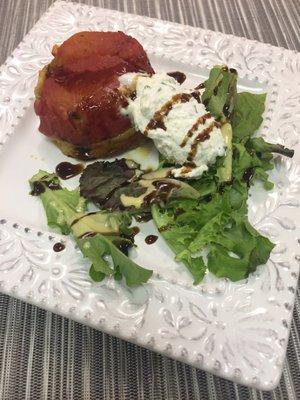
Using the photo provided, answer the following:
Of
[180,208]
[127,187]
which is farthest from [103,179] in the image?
[180,208]

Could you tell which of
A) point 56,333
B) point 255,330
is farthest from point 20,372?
point 255,330

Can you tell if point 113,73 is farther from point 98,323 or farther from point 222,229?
point 98,323

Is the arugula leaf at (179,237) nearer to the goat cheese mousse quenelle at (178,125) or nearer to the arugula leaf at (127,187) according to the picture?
the arugula leaf at (127,187)

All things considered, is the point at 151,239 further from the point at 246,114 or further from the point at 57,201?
the point at 246,114

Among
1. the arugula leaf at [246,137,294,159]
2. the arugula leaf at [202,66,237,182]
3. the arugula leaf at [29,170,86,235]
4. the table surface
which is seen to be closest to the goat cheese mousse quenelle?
the arugula leaf at [202,66,237,182]

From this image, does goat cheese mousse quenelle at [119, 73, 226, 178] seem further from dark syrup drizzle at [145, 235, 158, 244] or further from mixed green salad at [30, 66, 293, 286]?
dark syrup drizzle at [145, 235, 158, 244]

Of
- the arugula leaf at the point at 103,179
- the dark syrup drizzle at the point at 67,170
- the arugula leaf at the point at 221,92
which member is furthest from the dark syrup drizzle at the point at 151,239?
the arugula leaf at the point at 221,92

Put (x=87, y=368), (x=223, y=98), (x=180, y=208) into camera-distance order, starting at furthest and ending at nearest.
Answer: (x=223, y=98), (x=180, y=208), (x=87, y=368)
